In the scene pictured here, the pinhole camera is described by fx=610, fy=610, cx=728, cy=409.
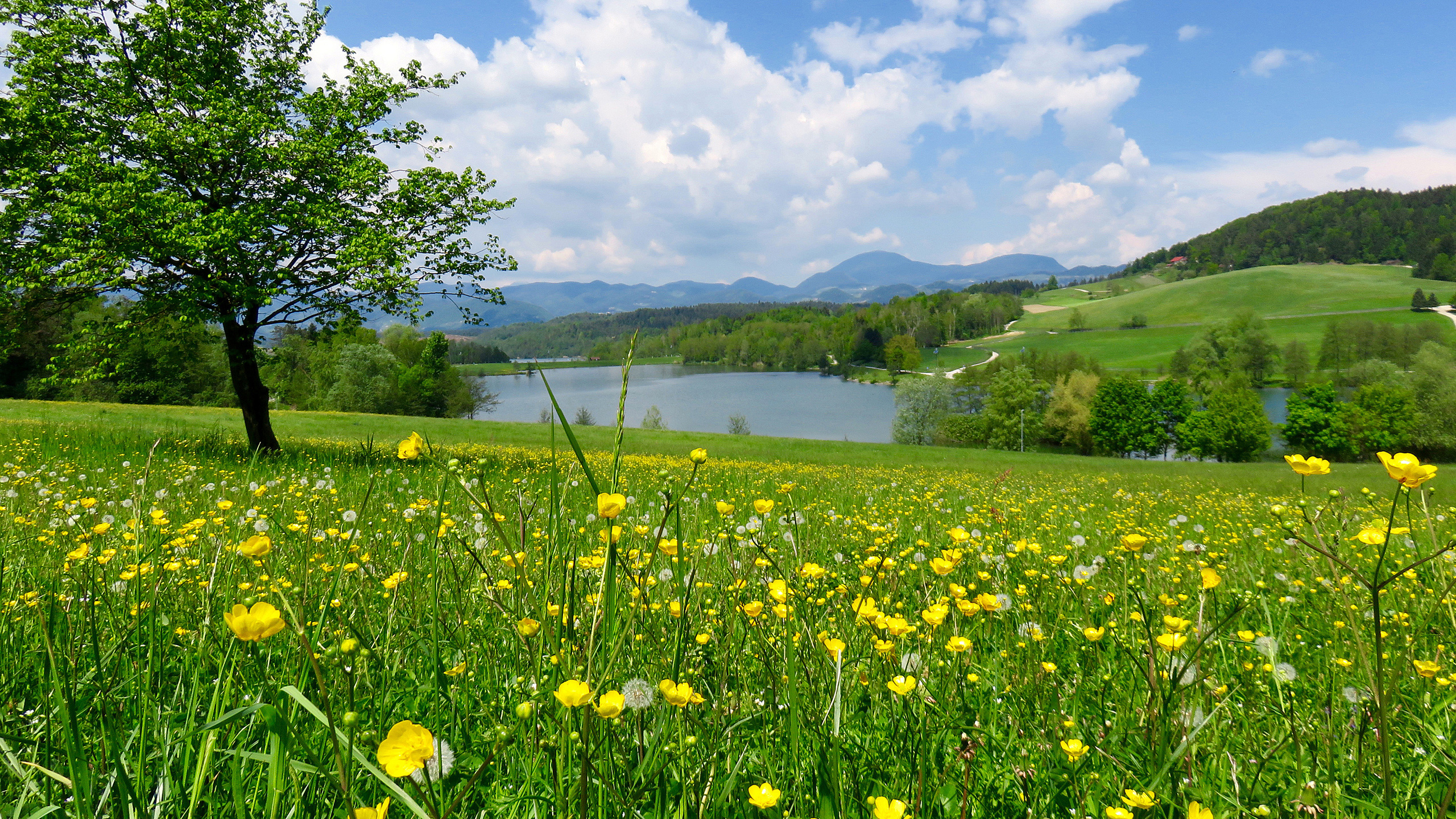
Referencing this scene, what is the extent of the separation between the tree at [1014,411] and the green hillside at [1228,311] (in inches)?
1654

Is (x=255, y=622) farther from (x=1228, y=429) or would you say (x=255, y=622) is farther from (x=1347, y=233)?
(x=1347, y=233)

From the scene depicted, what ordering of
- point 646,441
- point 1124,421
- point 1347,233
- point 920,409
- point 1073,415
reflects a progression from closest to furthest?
point 646,441 → point 1124,421 → point 1073,415 → point 920,409 → point 1347,233

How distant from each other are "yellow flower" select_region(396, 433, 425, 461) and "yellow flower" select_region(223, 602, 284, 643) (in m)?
0.51

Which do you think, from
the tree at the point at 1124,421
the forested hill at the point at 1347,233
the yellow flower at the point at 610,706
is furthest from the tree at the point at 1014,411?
the forested hill at the point at 1347,233

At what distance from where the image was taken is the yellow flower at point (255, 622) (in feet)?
2.56

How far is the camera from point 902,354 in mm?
121062

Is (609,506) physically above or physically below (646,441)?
above

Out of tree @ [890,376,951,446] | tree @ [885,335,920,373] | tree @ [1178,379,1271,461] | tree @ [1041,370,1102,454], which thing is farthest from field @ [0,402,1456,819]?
tree @ [885,335,920,373]

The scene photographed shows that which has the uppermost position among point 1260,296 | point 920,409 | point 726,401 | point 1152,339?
point 1260,296

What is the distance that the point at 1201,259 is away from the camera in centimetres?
17438

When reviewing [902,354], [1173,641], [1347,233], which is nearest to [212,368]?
[1173,641]

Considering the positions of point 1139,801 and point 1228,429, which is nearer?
point 1139,801

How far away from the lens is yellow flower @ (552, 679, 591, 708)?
0.85 meters

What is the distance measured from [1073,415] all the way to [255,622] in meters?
74.2
